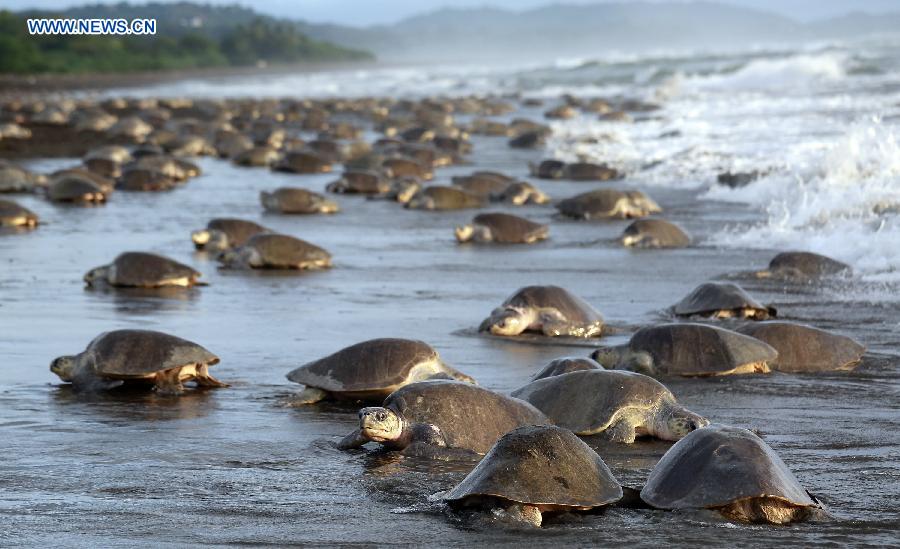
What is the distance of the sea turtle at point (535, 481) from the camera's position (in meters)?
4.40

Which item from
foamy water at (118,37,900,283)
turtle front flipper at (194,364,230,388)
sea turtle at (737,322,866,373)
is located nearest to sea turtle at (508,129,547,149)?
Answer: foamy water at (118,37,900,283)

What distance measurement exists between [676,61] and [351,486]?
2427 inches

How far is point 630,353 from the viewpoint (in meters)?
6.89

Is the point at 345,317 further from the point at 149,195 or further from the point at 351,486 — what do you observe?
the point at 149,195

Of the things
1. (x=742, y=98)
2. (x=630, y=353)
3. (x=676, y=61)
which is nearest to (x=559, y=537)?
(x=630, y=353)

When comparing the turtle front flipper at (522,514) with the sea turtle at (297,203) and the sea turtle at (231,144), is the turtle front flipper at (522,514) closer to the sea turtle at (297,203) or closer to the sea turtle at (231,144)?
the sea turtle at (297,203)

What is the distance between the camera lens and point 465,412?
5422 millimetres

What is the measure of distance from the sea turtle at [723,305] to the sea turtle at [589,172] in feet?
33.8

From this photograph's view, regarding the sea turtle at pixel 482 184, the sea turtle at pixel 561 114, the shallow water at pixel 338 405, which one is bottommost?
the shallow water at pixel 338 405

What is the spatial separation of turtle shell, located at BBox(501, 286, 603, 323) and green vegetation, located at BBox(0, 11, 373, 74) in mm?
61953

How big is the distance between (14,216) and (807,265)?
315 inches

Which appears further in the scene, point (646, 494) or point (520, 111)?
point (520, 111)

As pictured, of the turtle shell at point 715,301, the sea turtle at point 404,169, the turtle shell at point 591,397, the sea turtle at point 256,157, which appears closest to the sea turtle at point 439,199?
the sea turtle at point 404,169

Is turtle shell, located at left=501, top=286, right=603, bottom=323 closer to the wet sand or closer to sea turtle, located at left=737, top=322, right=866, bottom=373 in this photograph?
the wet sand
